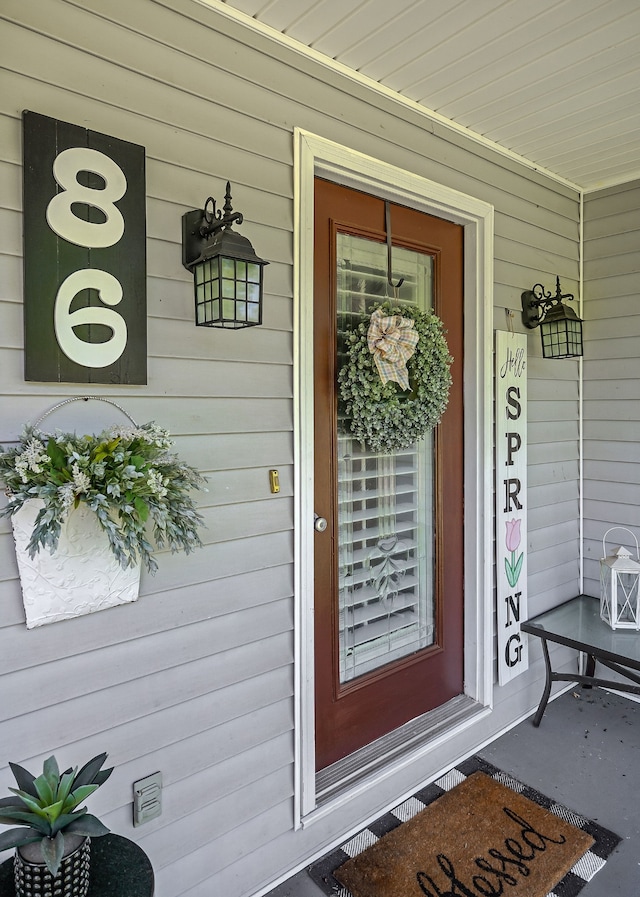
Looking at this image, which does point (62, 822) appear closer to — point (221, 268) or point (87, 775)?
point (87, 775)

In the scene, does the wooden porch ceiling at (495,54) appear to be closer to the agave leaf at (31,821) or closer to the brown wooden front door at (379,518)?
the brown wooden front door at (379,518)

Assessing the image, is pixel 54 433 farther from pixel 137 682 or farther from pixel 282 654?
pixel 282 654

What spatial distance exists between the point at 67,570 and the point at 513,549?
1973 millimetres

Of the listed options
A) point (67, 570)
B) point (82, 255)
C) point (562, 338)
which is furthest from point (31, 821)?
point (562, 338)

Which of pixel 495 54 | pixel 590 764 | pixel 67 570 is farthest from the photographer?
pixel 590 764

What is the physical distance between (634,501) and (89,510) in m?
2.65

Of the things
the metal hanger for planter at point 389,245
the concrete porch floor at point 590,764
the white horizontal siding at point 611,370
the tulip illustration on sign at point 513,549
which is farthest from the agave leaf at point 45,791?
the white horizontal siding at point 611,370

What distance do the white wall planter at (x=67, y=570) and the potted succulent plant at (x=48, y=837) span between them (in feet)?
1.15

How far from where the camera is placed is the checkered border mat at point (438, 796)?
180cm

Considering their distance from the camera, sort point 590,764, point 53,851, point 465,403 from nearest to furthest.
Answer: point 53,851, point 590,764, point 465,403

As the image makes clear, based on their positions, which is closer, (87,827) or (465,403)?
(87,827)

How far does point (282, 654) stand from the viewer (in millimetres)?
1809

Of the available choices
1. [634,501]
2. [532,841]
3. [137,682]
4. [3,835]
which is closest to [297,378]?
[137,682]

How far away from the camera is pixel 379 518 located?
2.24 meters
